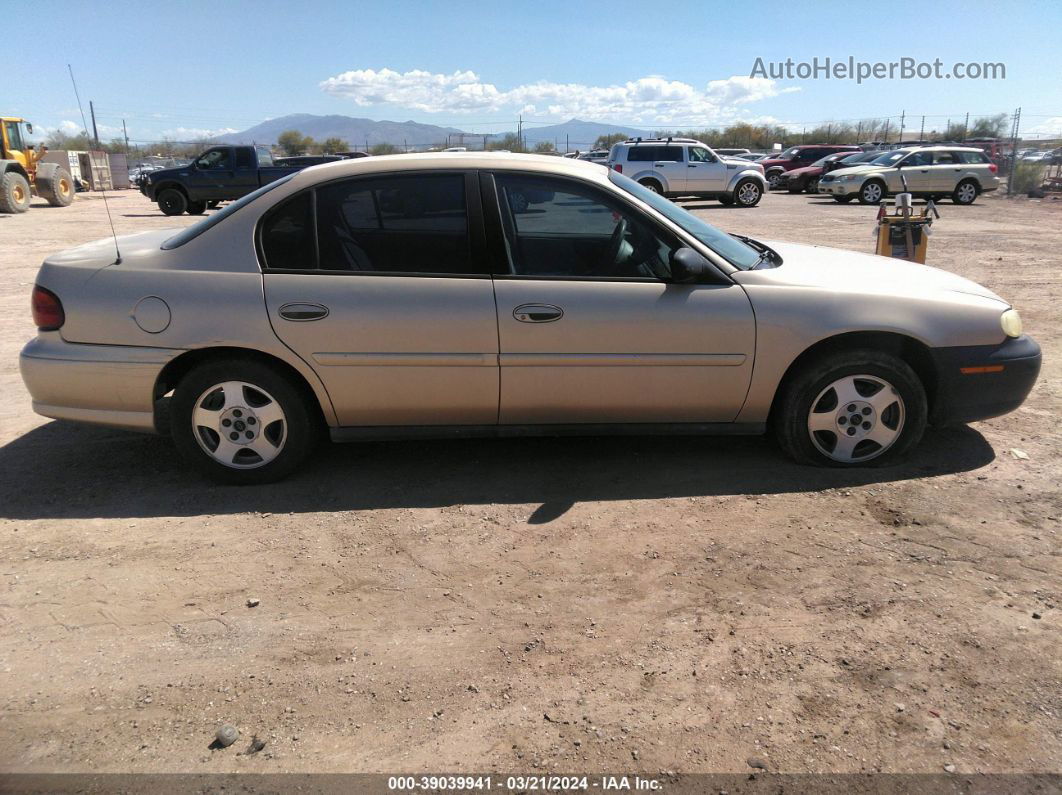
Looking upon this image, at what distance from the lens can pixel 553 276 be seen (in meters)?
4.16

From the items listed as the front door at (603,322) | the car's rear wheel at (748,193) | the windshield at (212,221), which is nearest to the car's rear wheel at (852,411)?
the front door at (603,322)

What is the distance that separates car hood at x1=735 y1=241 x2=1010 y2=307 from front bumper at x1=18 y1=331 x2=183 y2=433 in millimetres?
3112

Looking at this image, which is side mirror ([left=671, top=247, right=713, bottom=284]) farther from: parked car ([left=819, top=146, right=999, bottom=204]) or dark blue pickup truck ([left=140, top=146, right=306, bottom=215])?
parked car ([left=819, top=146, right=999, bottom=204])

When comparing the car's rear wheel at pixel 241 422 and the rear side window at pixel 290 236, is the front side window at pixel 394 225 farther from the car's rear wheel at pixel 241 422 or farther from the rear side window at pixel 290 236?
the car's rear wheel at pixel 241 422

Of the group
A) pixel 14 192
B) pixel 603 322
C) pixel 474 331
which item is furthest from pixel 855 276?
pixel 14 192

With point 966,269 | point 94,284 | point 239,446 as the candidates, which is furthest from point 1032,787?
point 966,269

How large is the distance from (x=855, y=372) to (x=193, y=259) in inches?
137

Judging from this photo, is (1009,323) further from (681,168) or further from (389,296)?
(681,168)

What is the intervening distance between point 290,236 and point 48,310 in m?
1.32

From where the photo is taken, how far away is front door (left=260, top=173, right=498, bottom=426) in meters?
4.08

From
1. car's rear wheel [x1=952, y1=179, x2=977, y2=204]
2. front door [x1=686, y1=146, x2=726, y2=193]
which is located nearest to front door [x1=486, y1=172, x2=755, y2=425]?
front door [x1=686, y1=146, x2=726, y2=193]

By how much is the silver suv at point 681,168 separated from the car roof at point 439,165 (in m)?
21.4

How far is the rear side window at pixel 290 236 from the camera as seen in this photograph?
416 centimetres

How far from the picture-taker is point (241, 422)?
4.24m
